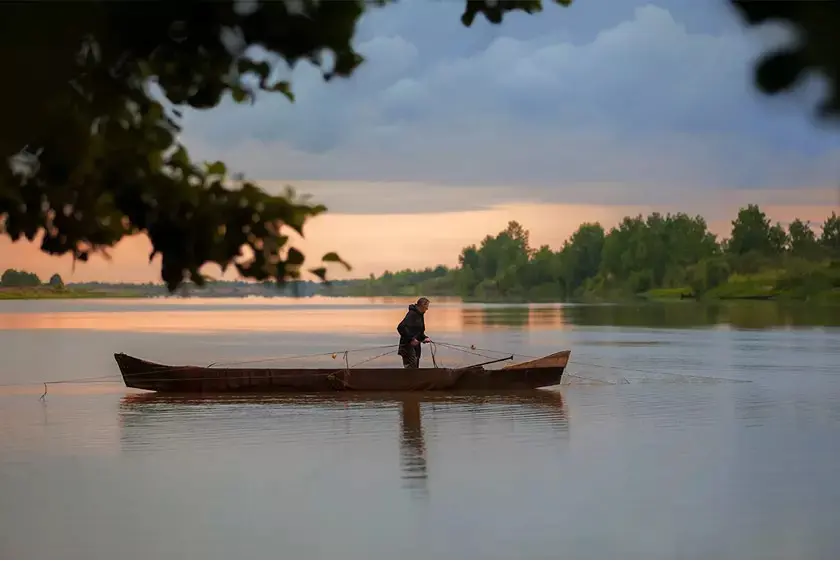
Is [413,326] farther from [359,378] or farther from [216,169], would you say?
[216,169]

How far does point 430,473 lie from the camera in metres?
16.6

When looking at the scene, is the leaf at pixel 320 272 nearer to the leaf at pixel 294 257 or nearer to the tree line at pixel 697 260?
the leaf at pixel 294 257

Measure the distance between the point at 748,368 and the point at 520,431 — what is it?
64.1 ft

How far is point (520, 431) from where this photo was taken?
70.1ft

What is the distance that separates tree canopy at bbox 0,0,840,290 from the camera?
431 centimetres

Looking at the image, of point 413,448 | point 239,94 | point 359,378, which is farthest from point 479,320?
point 239,94

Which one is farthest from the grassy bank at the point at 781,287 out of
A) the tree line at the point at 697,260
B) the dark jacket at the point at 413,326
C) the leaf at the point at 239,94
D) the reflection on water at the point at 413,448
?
the leaf at the point at 239,94

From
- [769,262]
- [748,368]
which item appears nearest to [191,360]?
[748,368]

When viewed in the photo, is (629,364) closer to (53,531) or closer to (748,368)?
(748,368)

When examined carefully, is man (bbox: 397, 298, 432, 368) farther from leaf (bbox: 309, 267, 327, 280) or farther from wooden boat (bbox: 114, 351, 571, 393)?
leaf (bbox: 309, 267, 327, 280)

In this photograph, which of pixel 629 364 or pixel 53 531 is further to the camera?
pixel 629 364

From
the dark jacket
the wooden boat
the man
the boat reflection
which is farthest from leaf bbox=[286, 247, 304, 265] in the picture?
the wooden boat

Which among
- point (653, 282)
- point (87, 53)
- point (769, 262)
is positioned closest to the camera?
point (87, 53)

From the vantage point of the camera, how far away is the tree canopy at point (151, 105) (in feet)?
14.1
